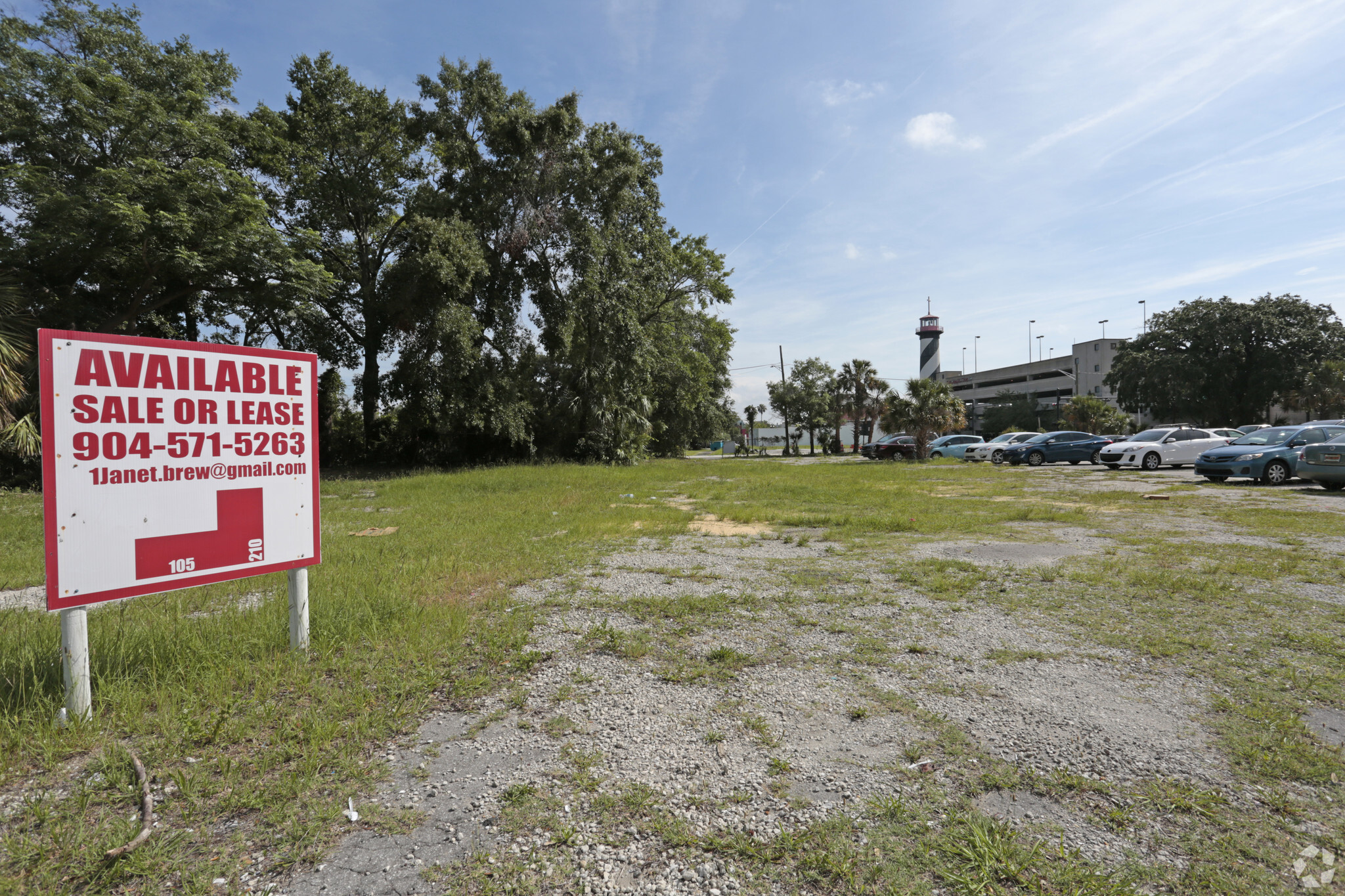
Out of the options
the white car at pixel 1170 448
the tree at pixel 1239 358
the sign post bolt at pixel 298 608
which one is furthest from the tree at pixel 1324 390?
the sign post bolt at pixel 298 608

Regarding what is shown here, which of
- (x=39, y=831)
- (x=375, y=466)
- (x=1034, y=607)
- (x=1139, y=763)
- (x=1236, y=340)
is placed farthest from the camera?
(x=1236, y=340)

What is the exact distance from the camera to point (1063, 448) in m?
29.3

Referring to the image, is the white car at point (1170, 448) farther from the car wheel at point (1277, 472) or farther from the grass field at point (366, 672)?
the grass field at point (366, 672)

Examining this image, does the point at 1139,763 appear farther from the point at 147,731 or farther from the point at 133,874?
the point at 147,731

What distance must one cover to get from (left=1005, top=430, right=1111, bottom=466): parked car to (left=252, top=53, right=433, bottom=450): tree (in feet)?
98.6

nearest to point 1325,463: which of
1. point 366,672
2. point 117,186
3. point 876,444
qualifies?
point 366,672

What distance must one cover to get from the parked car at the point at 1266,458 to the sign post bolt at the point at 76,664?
22.5m

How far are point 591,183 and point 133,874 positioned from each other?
28501 mm

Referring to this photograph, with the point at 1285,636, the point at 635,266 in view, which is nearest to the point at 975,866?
the point at 1285,636

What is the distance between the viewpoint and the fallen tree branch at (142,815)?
221 cm

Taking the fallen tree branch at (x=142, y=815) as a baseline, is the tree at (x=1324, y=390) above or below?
above

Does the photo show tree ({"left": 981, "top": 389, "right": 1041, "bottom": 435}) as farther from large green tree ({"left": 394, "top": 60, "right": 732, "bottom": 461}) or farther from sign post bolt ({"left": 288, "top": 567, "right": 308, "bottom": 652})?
sign post bolt ({"left": 288, "top": 567, "right": 308, "bottom": 652})

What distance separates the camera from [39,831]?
93.2 inches

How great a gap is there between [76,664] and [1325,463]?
72.1 ft
